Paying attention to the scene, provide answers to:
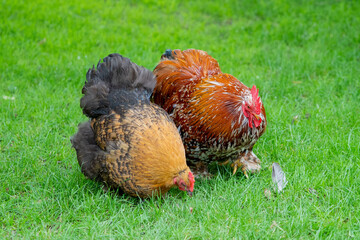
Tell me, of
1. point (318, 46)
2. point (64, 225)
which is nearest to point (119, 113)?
point (64, 225)

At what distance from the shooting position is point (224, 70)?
24.2ft

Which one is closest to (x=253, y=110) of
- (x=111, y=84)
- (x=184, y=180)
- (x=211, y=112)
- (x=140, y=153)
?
(x=211, y=112)

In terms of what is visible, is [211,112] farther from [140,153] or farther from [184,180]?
[140,153]

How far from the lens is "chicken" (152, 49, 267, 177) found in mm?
4410

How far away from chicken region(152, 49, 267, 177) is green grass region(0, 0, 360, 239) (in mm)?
340

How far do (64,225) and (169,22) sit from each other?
6.54 metres

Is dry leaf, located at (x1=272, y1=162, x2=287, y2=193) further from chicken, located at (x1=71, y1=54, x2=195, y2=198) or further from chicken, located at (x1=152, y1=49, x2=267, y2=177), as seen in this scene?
chicken, located at (x1=71, y1=54, x2=195, y2=198)

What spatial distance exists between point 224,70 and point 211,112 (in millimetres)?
3075

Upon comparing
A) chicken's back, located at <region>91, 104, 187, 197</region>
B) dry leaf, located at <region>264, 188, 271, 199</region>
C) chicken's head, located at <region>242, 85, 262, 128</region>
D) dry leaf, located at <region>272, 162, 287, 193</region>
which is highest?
chicken's head, located at <region>242, 85, 262, 128</region>

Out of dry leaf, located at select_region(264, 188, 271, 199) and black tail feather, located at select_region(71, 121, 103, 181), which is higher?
black tail feather, located at select_region(71, 121, 103, 181)

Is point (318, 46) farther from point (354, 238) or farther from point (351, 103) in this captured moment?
point (354, 238)

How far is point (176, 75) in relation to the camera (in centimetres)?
495

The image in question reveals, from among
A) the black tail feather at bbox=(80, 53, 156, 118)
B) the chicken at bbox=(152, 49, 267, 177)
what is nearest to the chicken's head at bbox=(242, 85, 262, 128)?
the chicken at bbox=(152, 49, 267, 177)

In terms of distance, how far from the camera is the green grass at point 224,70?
4.00 m
